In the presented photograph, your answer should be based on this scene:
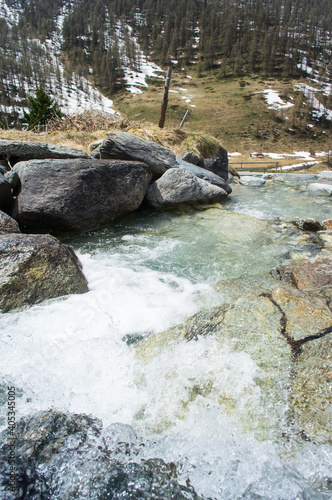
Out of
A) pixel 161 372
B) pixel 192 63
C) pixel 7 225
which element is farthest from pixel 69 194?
pixel 192 63

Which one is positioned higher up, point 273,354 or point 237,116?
point 273,354

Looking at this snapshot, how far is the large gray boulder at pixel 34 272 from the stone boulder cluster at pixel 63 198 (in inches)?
0.4

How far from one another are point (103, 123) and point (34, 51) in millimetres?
113758

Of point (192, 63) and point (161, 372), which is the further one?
point (192, 63)

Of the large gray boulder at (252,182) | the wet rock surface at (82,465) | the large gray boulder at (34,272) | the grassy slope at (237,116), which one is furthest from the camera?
the grassy slope at (237,116)

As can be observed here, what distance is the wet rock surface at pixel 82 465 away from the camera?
5.24ft

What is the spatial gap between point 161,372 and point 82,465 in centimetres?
90

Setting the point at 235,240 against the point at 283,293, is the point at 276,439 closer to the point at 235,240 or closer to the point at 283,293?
the point at 283,293

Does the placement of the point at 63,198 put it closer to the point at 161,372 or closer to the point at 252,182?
the point at 161,372

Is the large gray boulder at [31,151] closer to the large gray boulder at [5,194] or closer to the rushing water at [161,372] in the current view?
the large gray boulder at [5,194]

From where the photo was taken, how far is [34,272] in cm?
361

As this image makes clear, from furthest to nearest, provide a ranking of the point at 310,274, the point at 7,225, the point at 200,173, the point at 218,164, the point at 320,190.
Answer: the point at 218,164 → the point at 320,190 → the point at 200,173 → the point at 7,225 → the point at 310,274

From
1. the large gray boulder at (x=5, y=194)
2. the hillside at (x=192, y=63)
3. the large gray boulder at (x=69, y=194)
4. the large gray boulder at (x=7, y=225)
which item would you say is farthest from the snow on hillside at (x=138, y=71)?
the large gray boulder at (x=7, y=225)

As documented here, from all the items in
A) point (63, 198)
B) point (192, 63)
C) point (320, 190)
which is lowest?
point (320, 190)
